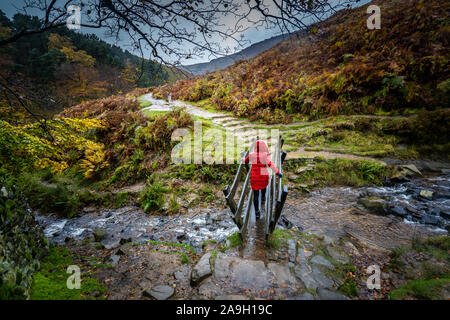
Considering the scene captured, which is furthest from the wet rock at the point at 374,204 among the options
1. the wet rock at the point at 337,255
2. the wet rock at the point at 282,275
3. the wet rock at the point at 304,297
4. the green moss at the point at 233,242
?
the green moss at the point at 233,242

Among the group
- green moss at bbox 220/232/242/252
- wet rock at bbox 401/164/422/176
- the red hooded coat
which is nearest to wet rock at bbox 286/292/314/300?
green moss at bbox 220/232/242/252

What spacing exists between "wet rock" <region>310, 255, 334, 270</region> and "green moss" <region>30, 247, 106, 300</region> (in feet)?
10.6

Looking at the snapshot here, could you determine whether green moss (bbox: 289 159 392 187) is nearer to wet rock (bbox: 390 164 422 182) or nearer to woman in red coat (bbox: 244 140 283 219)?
wet rock (bbox: 390 164 422 182)

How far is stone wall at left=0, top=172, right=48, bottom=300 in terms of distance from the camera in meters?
1.81

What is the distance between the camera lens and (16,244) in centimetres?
220

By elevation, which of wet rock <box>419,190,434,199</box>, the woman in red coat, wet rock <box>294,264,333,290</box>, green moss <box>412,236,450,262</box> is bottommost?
wet rock <box>294,264,333,290</box>

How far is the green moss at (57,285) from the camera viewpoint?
2061 mm

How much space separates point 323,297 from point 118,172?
845 cm

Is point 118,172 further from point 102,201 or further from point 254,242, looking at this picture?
point 254,242

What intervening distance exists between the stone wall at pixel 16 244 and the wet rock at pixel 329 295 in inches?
137

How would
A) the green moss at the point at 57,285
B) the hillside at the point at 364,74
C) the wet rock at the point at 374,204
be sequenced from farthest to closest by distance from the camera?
the hillside at the point at 364,74 → the wet rock at the point at 374,204 → the green moss at the point at 57,285

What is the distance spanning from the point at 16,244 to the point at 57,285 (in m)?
0.73

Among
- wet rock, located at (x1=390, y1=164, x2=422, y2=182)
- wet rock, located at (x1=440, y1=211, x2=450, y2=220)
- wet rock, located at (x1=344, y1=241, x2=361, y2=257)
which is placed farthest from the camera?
wet rock, located at (x1=390, y1=164, x2=422, y2=182)

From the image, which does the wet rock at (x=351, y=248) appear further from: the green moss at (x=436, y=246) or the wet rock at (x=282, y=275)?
the wet rock at (x=282, y=275)
